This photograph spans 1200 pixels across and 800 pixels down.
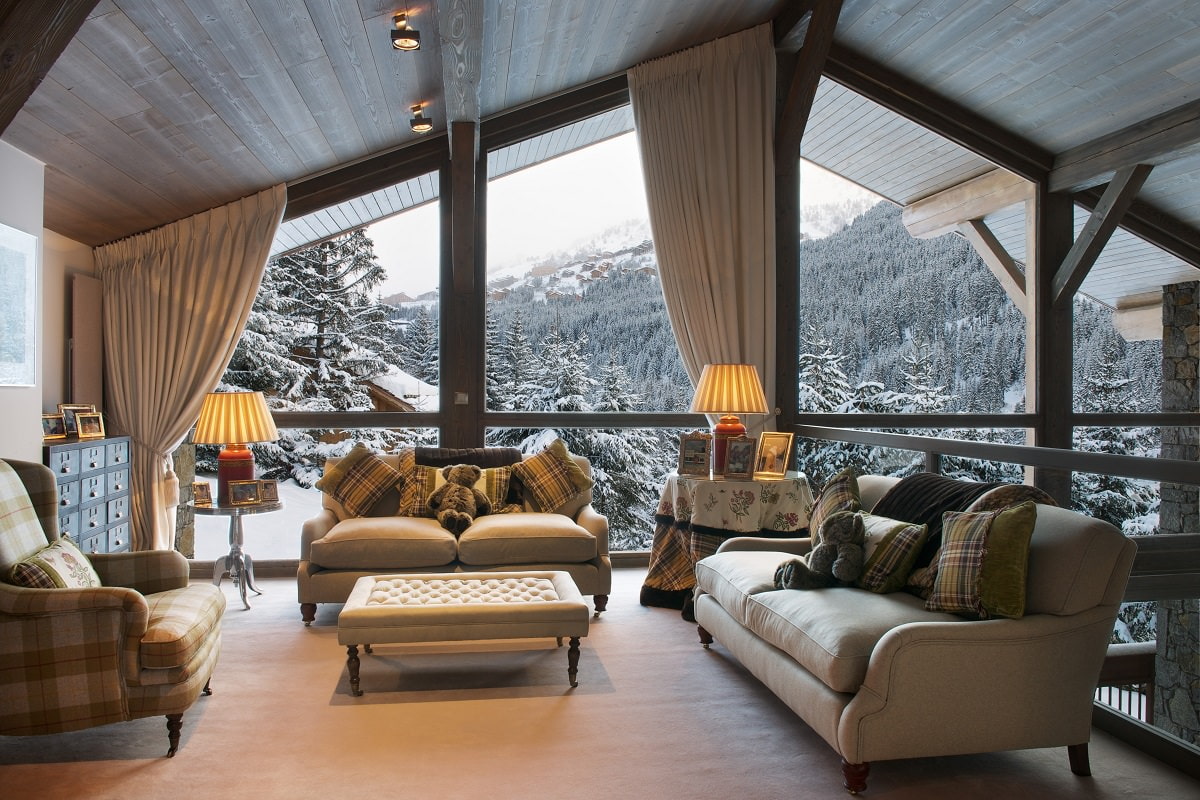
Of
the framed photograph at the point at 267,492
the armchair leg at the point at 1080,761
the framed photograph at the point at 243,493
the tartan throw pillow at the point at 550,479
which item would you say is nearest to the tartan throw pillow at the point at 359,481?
the framed photograph at the point at 267,492

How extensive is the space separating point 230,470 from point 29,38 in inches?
101

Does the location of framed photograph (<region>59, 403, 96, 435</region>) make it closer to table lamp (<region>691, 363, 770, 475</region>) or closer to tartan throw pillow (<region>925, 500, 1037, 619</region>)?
table lamp (<region>691, 363, 770, 475</region>)

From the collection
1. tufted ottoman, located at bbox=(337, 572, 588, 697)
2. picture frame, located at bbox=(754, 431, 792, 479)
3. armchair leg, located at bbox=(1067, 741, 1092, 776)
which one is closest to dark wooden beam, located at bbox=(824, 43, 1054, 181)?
picture frame, located at bbox=(754, 431, 792, 479)

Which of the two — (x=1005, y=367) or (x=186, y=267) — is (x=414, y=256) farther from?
(x=1005, y=367)

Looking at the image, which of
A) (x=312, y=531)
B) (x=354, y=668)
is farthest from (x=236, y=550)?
(x=354, y=668)

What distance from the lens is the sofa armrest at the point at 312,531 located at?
14.8 feet

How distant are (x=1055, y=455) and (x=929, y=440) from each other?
790 mm

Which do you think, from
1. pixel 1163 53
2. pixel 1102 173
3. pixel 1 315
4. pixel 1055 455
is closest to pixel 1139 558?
pixel 1055 455

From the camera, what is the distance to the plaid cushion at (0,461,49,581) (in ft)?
9.43

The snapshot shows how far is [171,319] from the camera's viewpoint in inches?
214

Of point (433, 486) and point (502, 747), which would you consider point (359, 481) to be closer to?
point (433, 486)

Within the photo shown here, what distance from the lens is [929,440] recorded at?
3945 millimetres

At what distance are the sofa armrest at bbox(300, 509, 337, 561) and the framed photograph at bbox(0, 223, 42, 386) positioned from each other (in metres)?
1.45

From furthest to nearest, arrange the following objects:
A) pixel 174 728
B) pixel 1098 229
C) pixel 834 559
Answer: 1. pixel 1098 229
2. pixel 834 559
3. pixel 174 728
